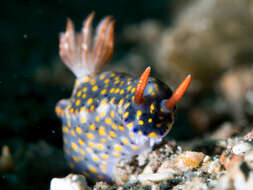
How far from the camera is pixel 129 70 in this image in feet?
17.4

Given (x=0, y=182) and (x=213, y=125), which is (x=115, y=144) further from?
(x=213, y=125)

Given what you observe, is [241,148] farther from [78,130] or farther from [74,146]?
[74,146]

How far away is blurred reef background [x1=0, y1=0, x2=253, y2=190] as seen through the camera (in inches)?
132

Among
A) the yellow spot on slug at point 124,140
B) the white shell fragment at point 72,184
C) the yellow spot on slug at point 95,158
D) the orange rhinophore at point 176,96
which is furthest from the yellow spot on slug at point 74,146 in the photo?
the orange rhinophore at point 176,96

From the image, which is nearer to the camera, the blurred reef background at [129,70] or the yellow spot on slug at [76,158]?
the yellow spot on slug at [76,158]

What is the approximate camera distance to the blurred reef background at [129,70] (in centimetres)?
334

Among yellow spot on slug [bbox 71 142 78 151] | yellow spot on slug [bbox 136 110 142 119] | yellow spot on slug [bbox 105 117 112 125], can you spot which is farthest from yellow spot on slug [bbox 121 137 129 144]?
yellow spot on slug [bbox 71 142 78 151]

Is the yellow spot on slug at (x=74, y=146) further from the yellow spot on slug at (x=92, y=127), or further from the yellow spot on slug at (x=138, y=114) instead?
the yellow spot on slug at (x=138, y=114)

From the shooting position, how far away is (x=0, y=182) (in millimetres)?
2572

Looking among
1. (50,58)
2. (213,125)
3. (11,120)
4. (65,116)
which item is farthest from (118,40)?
(65,116)

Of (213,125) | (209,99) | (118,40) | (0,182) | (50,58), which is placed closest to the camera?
(0,182)

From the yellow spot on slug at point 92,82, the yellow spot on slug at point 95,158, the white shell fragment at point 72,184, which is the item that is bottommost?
the white shell fragment at point 72,184

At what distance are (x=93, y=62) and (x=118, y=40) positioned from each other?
3.89 metres

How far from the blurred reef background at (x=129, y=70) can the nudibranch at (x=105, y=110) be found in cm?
76
